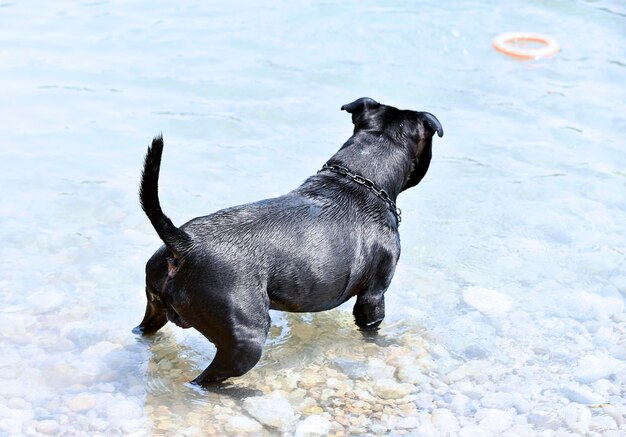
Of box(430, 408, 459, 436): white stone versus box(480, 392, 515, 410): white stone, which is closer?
box(430, 408, 459, 436): white stone

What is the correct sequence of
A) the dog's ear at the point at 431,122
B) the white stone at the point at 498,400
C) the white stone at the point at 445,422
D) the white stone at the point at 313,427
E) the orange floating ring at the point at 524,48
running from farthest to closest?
the orange floating ring at the point at 524,48 → the dog's ear at the point at 431,122 → the white stone at the point at 498,400 → the white stone at the point at 445,422 → the white stone at the point at 313,427

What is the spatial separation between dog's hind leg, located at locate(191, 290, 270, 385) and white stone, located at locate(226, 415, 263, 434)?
0.25 m

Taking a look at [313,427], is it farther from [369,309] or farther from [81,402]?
[81,402]

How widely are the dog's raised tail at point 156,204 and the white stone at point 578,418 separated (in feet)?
7.13

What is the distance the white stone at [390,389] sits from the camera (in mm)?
4859

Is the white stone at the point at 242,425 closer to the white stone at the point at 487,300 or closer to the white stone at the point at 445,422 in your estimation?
the white stone at the point at 445,422

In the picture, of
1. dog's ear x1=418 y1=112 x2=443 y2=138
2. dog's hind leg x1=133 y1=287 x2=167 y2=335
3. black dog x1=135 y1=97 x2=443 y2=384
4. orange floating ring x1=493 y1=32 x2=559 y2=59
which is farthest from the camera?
orange floating ring x1=493 y1=32 x2=559 y2=59

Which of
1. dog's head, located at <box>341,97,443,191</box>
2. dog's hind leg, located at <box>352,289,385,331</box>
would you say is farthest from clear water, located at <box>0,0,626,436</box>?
dog's head, located at <box>341,97,443,191</box>

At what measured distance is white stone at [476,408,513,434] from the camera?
4652mm

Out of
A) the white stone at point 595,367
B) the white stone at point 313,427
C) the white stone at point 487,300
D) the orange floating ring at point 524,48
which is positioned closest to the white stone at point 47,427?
the white stone at point 313,427

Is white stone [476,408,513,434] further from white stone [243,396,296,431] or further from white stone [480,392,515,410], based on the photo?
white stone [243,396,296,431]

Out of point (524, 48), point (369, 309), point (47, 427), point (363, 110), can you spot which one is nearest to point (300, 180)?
point (363, 110)

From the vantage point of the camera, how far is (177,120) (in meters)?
8.17

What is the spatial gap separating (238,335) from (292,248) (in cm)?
52
